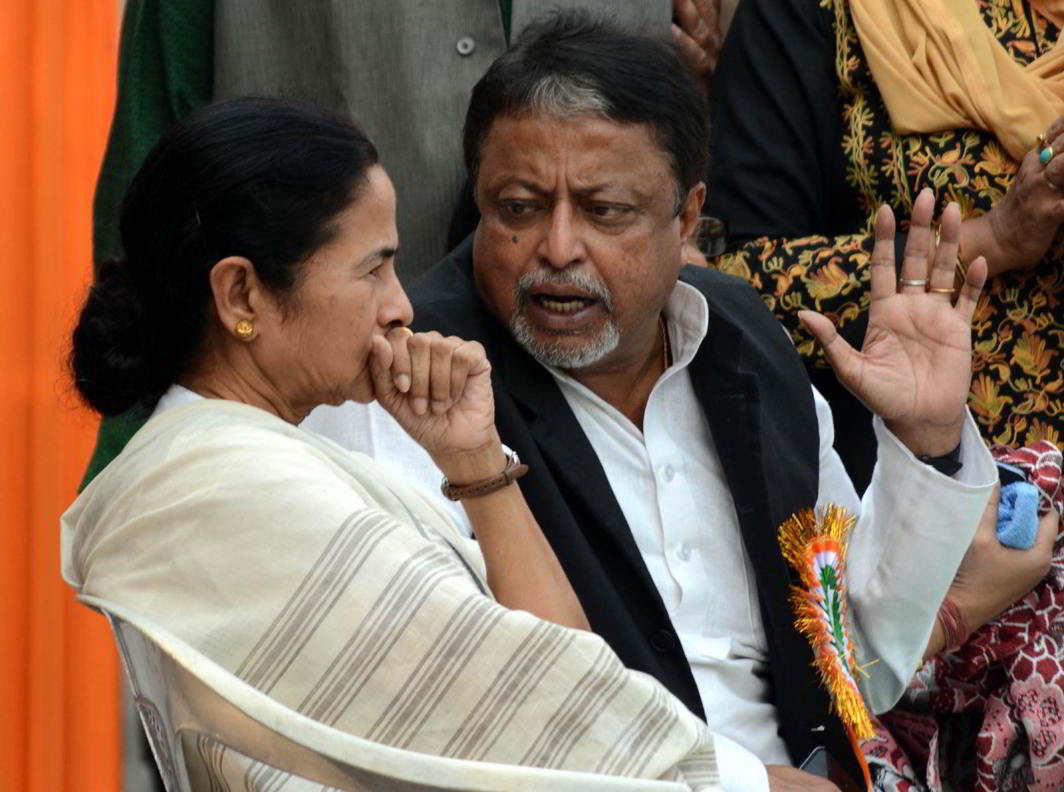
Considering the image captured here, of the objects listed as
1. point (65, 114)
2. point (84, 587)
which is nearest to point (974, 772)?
point (84, 587)

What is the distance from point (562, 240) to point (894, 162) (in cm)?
96

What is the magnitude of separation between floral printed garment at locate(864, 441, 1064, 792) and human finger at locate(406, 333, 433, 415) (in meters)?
1.22

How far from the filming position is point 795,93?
373 centimetres

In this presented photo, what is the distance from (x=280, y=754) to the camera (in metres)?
2.09

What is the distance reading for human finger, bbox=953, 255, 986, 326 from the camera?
10.3 ft

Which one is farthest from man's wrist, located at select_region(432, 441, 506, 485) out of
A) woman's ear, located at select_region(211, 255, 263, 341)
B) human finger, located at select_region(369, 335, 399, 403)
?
woman's ear, located at select_region(211, 255, 263, 341)

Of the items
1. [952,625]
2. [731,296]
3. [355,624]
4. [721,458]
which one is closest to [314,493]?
[355,624]

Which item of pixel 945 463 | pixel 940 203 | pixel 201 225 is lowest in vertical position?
pixel 945 463

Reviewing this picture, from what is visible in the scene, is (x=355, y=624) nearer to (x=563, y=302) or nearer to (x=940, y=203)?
(x=563, y=302)

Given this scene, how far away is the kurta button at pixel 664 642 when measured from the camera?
9.42ft

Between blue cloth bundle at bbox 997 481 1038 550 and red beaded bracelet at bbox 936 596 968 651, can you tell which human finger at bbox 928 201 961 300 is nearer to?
blue cloth bundle at bbox 997 481 1038 550

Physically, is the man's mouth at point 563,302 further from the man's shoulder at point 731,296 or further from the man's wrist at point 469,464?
the man's wrist at point 469,464

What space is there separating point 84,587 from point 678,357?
54.8 inches

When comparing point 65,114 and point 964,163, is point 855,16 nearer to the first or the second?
point 964,163
